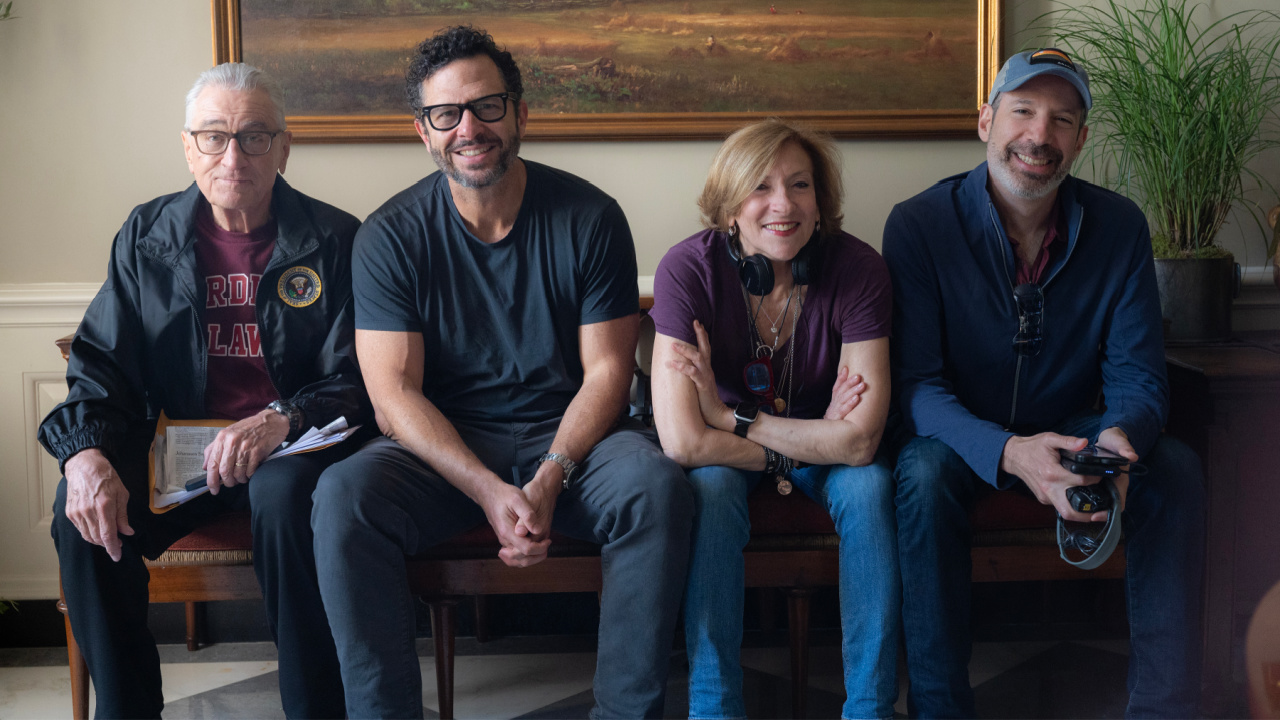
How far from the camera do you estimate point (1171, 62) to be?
2.21 metres

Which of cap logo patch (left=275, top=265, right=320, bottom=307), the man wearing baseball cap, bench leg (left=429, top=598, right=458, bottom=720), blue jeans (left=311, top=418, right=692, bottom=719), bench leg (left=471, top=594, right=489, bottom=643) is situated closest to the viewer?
blue jeans (left=311, top=418, right=692, bottom=719)

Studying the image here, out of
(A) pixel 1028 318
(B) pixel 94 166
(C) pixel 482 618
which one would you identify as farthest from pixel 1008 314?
(B) pixel 94 166

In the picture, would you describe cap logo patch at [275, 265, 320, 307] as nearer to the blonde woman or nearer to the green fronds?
the blonde woman

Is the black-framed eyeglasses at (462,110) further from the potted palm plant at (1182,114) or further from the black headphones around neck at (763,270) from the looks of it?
the potted palm plant at (1182,114)

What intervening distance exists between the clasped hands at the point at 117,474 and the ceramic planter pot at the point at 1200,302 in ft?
7.00

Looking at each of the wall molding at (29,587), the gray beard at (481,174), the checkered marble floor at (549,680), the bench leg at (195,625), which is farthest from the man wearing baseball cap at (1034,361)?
the wall molding at (29,587)

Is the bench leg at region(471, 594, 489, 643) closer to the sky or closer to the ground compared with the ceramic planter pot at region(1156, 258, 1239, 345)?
closer to the ground

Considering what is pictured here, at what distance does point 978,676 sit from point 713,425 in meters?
0.96

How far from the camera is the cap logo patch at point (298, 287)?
6.28ft

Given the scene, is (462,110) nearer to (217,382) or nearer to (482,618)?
(217,382)

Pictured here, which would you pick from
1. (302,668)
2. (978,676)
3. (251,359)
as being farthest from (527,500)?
(978,676)

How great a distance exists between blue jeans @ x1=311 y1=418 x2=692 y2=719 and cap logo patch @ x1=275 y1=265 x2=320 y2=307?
419 millimetres

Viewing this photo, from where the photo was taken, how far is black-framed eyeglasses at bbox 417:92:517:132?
6.04 feet

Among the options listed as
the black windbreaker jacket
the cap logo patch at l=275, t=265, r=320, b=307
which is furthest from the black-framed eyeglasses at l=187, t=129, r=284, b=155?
the cap logo patch at l=275, t=265, r=320, b=307
